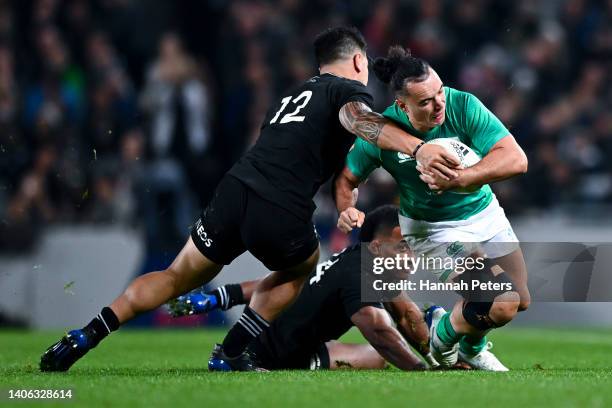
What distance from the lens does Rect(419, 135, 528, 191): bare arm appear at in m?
6.67

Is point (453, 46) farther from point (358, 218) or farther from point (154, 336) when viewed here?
point (358, 218)

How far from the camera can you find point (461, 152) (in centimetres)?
702

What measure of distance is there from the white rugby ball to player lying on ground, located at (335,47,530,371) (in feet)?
0.18

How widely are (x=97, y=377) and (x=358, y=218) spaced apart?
1752 millimetres

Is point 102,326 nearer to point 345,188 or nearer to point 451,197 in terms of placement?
point 345,188

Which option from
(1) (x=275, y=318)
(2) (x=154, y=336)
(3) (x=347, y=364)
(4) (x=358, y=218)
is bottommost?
(2) (x=154, y=336)

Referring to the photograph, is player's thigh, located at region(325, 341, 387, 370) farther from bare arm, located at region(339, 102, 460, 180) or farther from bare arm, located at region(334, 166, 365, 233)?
bare arm, located at region(339, 102, 460, 180)

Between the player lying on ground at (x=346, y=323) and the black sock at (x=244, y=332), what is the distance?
0.13 metres

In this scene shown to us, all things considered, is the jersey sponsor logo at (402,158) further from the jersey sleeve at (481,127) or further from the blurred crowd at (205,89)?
the blurred crowd at (205,89)

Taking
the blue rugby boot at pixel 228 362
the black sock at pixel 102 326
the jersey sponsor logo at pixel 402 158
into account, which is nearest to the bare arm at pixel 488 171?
the jersey sponsor logo at pixel 402 158

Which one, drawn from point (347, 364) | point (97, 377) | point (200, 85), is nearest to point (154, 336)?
point (200, 85)

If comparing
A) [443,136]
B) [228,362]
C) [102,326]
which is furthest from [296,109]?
[102,326]

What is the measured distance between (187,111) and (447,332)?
7212 mm

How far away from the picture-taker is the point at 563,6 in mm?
16109
